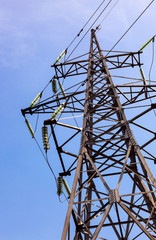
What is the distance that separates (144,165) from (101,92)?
4955 mm

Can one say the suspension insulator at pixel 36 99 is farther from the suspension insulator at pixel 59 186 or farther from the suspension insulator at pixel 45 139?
the suspension insulator at pixel 59 186

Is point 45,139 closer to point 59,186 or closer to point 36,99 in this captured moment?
point 59,186

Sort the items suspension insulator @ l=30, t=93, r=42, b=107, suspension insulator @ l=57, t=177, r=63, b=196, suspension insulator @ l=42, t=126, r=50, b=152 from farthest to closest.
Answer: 1. suspension insulator @ l=30, t=93, r=42, b=107
2. suspension insulator @ l=57, t=177, r=63, b=196
3. suspension insulator @ l=42, t=126, r=50, b=152

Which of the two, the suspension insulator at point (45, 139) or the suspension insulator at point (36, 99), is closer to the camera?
the suspension insulator at point (45, 139)

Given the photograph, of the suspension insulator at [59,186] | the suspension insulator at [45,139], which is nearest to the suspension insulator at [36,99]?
the suspension insulator at [45,139]

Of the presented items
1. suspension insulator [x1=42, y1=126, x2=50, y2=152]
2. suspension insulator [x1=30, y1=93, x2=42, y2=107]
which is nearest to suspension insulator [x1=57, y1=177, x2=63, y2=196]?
suspension insulator [x1=42, y1=126, x2=50, y2=152]

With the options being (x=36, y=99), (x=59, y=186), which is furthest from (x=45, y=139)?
(x=36, y=99)

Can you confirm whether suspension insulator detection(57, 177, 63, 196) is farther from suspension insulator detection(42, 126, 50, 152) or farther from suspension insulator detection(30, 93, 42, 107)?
suspension insulator detection(30, 93, 42, 107)

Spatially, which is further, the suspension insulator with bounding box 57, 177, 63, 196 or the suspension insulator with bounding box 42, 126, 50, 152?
the suspension insulator with bounding box 57, 177, 63, 196

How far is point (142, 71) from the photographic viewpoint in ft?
59.7

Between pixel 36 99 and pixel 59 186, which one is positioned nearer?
pixel 59 186

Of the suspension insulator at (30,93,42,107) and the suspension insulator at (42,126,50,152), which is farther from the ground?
the suspension insulator at (30,93,42,107)

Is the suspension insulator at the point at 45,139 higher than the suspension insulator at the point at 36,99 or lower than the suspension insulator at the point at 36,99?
lower

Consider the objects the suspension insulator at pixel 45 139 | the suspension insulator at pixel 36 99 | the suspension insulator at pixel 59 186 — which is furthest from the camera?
the suspension insulator at pixel 36 99
